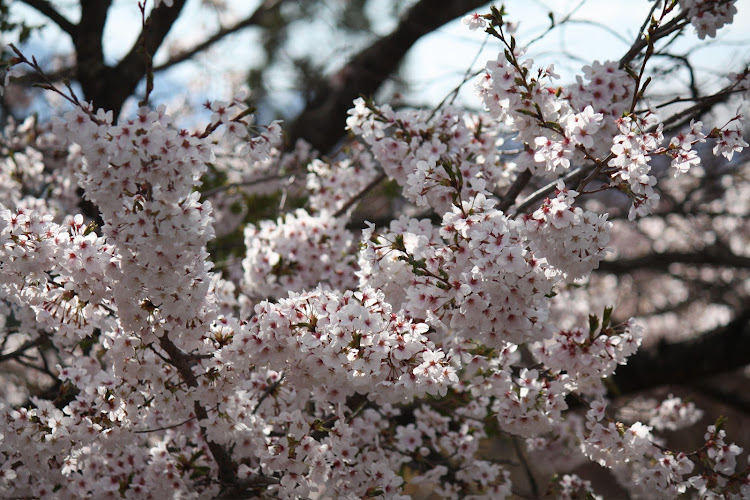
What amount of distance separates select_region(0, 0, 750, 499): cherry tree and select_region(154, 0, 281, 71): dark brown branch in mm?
3090

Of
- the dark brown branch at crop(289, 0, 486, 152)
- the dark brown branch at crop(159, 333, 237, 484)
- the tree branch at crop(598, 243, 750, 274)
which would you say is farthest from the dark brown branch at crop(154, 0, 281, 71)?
the tree branch at crop(598, 243, 750, 274)

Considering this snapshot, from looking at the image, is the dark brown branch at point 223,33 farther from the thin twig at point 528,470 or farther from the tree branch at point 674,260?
the thin twig at point 528,470

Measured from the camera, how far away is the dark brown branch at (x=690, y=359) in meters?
6.35

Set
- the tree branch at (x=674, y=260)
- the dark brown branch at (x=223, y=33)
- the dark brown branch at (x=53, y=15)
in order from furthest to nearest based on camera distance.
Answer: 1. the tree branch at (x=674, y=260)
2. the dark brown branch at (x=223, y=33)
3. the dark brown branch at (x=53, y=15)

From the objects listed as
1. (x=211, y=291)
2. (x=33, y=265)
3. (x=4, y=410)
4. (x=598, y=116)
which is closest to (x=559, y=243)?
(x=598, y=116)

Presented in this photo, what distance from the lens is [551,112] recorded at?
8.90ft

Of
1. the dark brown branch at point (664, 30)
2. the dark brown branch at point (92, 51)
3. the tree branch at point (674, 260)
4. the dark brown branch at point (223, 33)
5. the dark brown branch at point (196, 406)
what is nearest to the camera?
the dark brown branch at point (196, 406)

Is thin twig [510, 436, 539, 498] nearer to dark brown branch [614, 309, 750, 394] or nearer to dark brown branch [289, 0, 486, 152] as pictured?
dark brown branch [614, 309, 750, 394]

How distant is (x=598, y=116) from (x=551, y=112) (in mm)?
242

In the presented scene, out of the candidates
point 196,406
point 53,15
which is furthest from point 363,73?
point 196,406

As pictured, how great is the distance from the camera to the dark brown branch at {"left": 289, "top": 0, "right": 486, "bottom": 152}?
6410 mm

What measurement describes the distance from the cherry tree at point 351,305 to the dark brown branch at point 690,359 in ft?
9.17

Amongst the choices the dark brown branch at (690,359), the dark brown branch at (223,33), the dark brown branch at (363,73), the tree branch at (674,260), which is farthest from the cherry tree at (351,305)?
the tree branch at (674,260)

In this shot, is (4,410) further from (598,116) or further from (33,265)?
(598,116)
